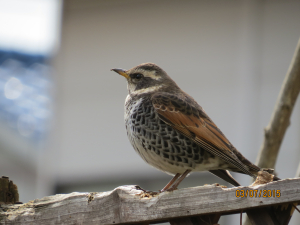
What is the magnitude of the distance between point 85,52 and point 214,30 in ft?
9.25

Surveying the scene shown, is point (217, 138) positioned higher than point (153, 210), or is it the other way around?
point (217, 138)

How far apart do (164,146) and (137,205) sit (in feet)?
2.91

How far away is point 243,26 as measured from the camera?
848 cm

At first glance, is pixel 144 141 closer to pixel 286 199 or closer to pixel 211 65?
pixel 286 199

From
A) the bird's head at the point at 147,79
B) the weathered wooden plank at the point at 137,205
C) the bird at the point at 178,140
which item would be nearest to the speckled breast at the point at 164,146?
the bird at the point at 178,140

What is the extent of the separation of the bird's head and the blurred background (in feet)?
12.3

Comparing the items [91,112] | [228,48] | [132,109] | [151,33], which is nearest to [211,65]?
[228,48]

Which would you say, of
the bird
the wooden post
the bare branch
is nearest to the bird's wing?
the bird

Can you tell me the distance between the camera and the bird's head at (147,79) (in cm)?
430

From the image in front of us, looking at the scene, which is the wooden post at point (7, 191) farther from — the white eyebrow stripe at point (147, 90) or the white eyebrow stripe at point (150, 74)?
the white eyebrow stripe at point (150, 74)

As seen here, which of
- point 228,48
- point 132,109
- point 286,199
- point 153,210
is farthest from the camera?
point 228,48

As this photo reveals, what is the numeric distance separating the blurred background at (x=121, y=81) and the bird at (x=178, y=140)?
4.10m
